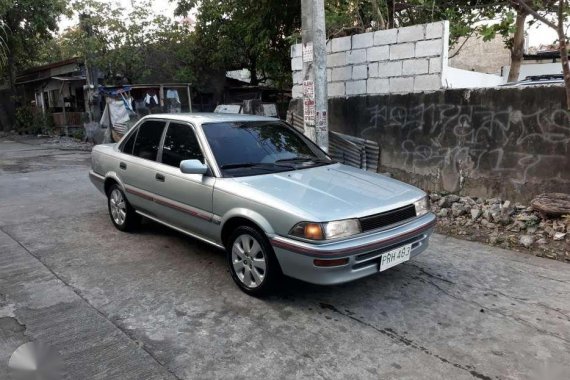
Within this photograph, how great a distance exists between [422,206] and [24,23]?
22.4m

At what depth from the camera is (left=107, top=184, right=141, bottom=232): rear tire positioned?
5480 millimetres

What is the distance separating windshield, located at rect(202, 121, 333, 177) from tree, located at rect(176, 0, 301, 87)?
8394 mm

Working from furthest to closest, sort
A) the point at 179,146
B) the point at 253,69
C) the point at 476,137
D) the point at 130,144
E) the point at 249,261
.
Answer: the point at 253,69, the point at 476,137, the point at 130,144, the point at 179,146, the point at 249,261

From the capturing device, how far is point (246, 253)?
3877mm

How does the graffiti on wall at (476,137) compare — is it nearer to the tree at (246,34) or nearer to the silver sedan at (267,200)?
the silver sedan at (267,200)

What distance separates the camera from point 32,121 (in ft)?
73.0

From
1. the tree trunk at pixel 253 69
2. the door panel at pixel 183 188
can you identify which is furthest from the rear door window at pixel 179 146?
the tree trunk at pixel 253 69

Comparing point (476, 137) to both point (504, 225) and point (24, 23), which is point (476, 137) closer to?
point (504, 225)

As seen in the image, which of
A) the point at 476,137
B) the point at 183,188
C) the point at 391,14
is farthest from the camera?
the point at 391,14

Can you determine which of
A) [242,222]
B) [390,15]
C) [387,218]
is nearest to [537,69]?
[390,15]

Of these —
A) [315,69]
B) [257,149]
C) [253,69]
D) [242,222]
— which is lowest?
[242,222]

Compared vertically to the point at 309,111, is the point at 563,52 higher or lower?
higher

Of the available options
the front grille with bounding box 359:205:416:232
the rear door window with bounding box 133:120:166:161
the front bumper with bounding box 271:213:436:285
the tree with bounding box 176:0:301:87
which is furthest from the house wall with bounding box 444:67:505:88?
the tree with bounding box 176:0:301:87

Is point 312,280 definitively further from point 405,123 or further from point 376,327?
point 405,123
